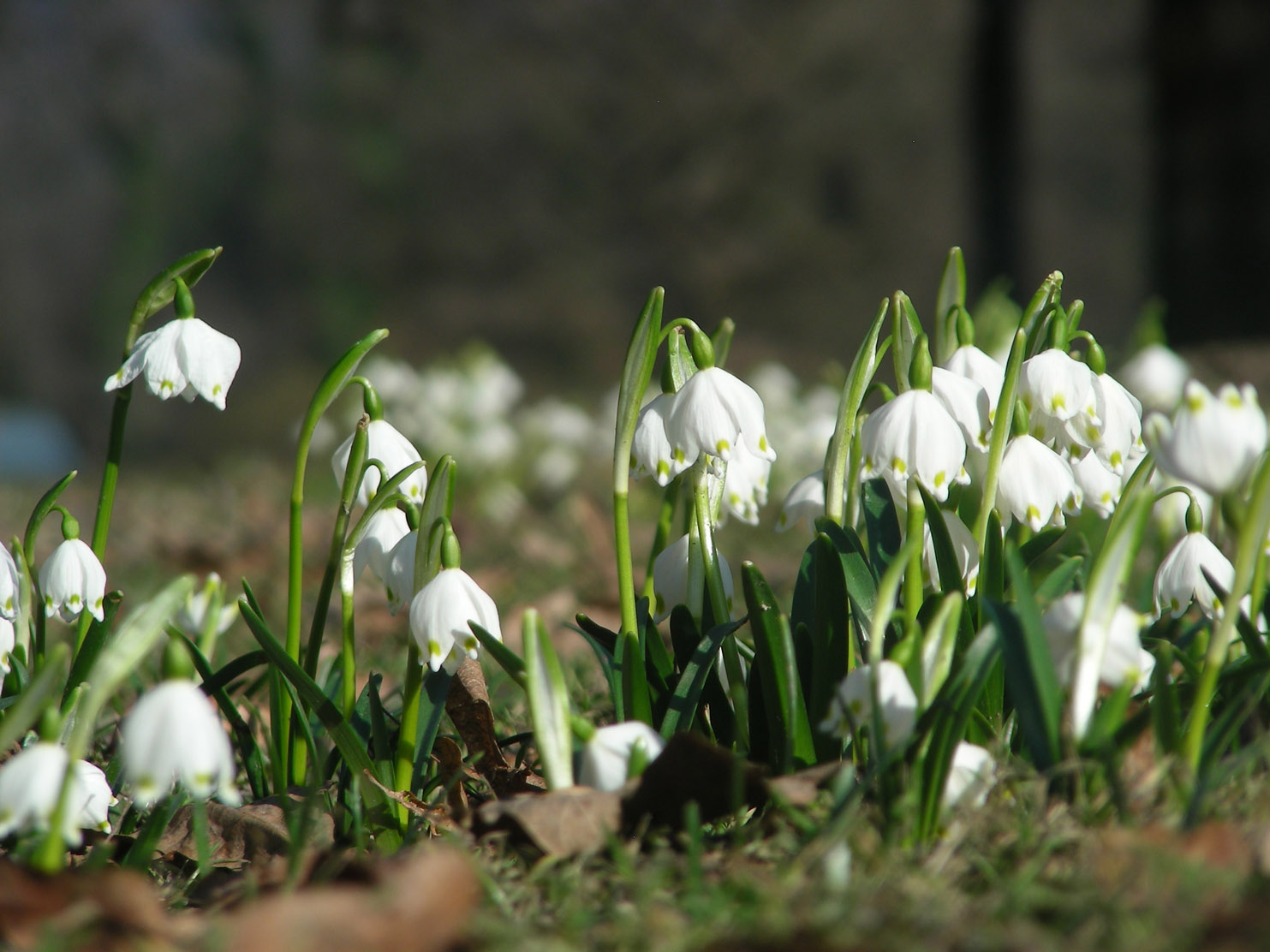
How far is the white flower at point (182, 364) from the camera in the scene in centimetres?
110

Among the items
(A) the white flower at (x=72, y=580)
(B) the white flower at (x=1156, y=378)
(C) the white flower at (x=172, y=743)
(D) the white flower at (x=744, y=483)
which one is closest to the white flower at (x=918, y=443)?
(D) the white flower at (x=744, y=483)

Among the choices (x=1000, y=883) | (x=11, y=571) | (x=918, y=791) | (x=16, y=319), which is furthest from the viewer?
(x=16, y=319)

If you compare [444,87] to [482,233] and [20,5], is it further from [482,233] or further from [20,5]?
[20,5]

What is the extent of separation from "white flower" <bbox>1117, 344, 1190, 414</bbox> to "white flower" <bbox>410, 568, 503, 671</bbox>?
202 centimetres

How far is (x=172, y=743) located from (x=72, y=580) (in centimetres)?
37

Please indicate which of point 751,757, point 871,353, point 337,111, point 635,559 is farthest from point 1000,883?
point 337,111

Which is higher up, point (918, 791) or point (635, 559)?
point (635, 559)

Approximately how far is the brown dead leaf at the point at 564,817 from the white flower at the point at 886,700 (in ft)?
0.64

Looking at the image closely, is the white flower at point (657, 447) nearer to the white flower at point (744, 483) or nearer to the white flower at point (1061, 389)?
the white flower at point (744, 483)

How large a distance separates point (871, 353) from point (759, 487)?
0.26 m

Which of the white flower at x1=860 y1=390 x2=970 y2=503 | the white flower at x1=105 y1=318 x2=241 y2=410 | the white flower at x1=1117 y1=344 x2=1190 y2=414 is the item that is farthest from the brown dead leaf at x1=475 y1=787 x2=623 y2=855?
the white flower at x1=1117 y1=344 x2=1190 y2=414

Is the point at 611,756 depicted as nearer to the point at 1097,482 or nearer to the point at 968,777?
the point at 968,777

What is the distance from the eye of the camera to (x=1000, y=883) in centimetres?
80

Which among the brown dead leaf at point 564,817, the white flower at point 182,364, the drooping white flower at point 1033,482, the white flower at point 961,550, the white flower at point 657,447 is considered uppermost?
the white flower at point 182,364
